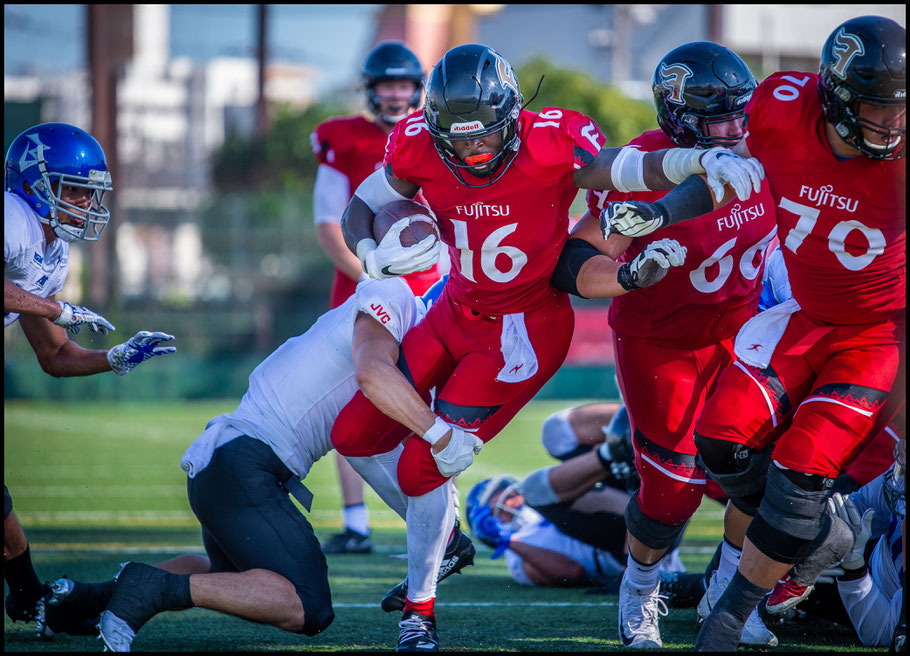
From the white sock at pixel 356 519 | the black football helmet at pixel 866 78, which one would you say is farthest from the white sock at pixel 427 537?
the white sock at pixel 356 519

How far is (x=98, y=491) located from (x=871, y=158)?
6.49 meters

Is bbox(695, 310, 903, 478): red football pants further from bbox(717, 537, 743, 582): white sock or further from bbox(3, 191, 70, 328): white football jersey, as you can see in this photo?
bbox(3, 191, 70, 328): white football jersey

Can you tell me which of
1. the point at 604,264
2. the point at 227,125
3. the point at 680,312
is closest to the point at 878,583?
the point at 680,312

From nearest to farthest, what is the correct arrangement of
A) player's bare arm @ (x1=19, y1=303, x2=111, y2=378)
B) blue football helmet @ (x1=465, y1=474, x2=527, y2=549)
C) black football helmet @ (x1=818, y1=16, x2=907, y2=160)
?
black football helmet @ (x1=818, y1=16, x2=907, y2=160) → player's bare arm @ (x1=19, y1=303, x2=111, y2=378) → blue football helmet @ (x1=465, y1=474, x2=527, y2=549)

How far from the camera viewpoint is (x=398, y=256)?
3.27 meters

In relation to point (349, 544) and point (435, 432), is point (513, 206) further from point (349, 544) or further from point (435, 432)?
point (349, 544)

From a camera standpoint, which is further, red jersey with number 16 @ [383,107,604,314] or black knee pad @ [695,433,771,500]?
red jersey with number 16 @ [383,107,604,314]

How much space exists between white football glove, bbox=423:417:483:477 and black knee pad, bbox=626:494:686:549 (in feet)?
2.61

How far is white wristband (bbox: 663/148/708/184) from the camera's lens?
3.12 m

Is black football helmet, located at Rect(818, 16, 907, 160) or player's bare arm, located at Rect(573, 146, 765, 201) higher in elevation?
black football helmet, located at Rect(818, 16, 907, 160)

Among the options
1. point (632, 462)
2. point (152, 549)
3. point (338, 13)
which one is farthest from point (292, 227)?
point (632, 462)

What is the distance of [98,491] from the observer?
7750mm

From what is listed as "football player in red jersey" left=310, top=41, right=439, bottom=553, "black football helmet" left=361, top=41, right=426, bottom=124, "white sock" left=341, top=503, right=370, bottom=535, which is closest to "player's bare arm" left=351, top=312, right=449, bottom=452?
"football player in red jersey" left=310, top=41, right=439, bottom=553

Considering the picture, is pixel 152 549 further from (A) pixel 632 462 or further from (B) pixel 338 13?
(B) pixel 338 13
